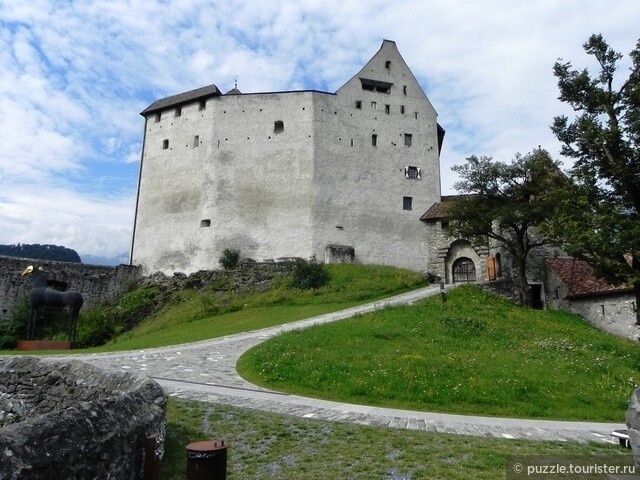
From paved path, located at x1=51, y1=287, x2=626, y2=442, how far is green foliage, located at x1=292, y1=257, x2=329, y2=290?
1599cm

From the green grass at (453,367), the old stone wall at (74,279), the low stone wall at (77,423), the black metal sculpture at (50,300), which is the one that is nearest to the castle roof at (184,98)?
the old stone wall at (74,279)

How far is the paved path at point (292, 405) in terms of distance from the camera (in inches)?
353

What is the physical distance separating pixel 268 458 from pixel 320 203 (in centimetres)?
3631

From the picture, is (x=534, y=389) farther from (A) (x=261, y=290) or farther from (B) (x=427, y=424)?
(A) (x=261, y=290)

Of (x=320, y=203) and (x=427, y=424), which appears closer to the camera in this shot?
(x=427, y=424)

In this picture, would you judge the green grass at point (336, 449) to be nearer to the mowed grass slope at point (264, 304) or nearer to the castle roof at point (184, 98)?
the mowed grass slope at point (264, 304)

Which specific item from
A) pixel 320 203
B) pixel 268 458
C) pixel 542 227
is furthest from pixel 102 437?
pixel 320 203

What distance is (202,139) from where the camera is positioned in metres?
44.7

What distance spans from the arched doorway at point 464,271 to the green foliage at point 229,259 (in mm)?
18216

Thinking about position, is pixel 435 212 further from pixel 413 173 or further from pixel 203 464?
pixel 203 464

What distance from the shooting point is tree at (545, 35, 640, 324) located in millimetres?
19141

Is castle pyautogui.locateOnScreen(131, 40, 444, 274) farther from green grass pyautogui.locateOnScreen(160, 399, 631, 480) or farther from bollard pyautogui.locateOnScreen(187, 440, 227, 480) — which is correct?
bollard pyautogui.locateOnScreen(187, 440, 227, 480)

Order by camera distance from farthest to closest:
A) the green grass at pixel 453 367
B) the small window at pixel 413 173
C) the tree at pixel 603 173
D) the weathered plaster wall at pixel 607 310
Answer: the small window at pixel 413 173 → the weathered plaster wall at pixel 607 310 → the tree at pixel 603 173 → the green grass at pixel 453 367

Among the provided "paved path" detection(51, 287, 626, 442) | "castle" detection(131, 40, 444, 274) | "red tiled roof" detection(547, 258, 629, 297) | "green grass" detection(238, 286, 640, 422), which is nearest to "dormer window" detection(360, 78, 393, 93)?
"castle" detection(131, 40, 444, 274)
